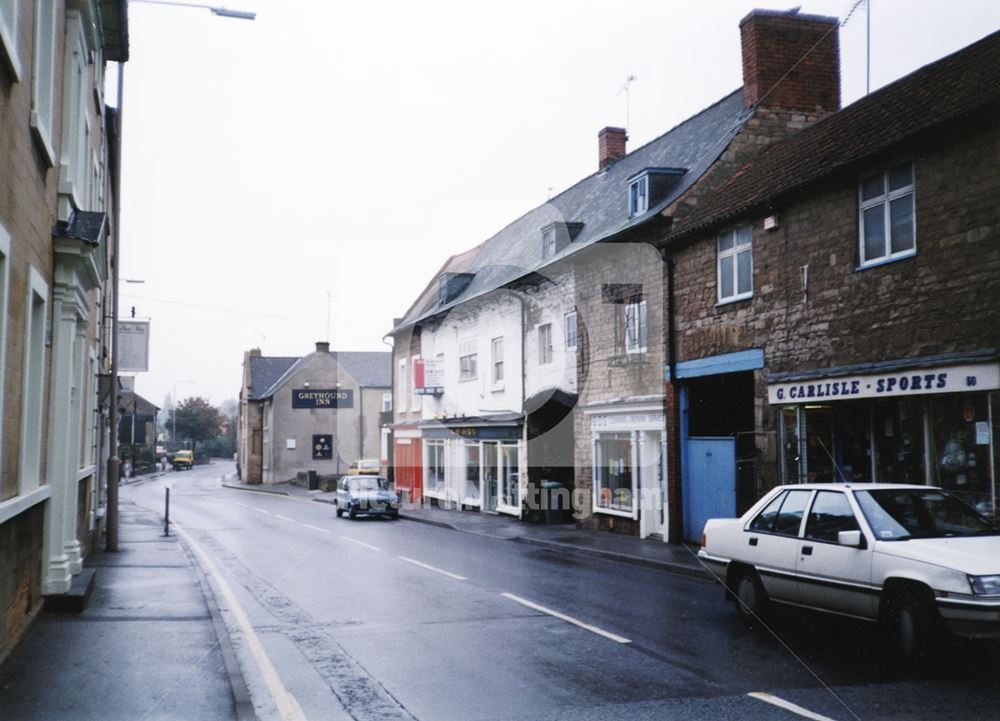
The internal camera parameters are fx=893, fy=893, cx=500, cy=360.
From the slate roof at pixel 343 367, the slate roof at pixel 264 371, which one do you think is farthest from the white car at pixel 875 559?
the slate roof at pixel 264 371

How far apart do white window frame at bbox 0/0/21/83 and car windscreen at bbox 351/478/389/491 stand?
23191 mm

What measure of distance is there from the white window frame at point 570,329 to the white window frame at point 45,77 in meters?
15.8

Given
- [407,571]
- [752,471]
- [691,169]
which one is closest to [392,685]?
[407,571]

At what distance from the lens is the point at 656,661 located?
8195mm

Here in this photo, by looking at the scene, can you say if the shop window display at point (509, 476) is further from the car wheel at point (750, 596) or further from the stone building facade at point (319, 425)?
the stone building facade at point (319, 425)

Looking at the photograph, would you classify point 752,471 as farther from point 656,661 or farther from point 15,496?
point 15,496

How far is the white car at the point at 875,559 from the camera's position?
7.46m

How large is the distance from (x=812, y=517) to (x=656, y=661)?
2447 mm

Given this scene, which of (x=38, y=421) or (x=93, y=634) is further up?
(x=38, y=421)

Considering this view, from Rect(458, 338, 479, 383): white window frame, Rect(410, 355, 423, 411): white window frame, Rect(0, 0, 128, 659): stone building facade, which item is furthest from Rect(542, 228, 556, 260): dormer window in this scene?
Rect(0, 0, 128, 659): stone building facade

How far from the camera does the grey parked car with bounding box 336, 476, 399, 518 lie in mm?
29078

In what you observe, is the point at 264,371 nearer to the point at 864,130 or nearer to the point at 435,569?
the point at 435,569

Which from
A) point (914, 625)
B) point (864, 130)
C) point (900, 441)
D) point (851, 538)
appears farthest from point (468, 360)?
point (914, 625)

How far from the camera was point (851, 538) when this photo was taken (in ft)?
27.4
